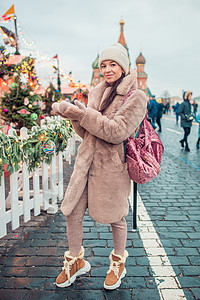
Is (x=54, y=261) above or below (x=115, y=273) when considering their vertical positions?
below

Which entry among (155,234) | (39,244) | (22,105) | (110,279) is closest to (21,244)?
(39,244)

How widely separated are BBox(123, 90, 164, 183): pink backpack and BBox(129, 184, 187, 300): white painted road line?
101cm

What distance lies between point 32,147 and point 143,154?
1798 mm

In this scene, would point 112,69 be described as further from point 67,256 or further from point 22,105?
point 22,105

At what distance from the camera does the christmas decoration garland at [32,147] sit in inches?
119

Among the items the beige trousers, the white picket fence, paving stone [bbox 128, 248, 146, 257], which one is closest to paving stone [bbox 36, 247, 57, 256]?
the white picket fence

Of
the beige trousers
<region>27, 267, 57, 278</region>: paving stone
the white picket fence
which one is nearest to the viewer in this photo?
the beige trousers

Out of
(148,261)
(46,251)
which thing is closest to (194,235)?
(148,261)

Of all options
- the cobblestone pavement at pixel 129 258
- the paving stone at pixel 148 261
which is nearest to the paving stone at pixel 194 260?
the cobblestone pavement at pixel 129 258

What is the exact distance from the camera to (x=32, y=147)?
139 inches

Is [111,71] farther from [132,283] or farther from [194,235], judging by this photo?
[194,235]

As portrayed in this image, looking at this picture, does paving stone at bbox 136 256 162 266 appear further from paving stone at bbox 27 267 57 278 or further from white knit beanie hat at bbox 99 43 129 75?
white knit beanie hat at bbox 99 43 129 75

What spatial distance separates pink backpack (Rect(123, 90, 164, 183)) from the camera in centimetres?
217

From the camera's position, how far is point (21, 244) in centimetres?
312
